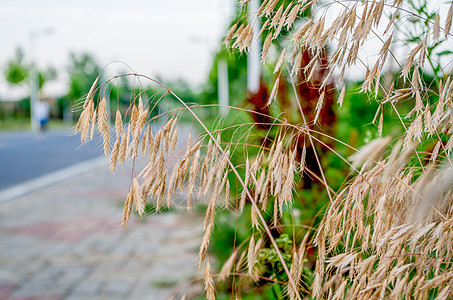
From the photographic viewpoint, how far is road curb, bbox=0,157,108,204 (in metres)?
7.75

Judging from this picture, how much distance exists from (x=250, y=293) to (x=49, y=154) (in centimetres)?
1449

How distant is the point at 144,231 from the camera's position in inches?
208

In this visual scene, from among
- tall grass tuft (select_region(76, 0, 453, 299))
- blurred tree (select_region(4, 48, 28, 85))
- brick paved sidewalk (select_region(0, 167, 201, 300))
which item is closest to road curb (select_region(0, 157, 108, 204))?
brick paved sidewalk (select_region(0, 167, 201, 300))

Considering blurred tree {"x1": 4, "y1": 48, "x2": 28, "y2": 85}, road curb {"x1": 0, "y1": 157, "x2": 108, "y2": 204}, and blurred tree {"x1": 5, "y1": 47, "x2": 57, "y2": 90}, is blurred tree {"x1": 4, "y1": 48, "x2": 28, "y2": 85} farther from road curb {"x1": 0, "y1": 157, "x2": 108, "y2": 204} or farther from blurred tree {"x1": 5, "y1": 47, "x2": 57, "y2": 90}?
road curb {"x1": 0, "y1": 157, "x2": 108, "y2": 204}

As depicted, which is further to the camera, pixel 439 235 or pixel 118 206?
pixel 118 206

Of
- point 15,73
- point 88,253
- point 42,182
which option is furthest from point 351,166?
point 15,73

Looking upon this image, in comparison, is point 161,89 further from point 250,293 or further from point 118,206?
point 118,206

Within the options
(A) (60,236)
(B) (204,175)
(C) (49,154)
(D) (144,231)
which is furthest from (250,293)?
(C) (49,154)

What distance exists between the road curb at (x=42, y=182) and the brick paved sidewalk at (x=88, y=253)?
56cm

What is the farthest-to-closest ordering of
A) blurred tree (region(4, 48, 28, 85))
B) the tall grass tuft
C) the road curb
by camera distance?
1. blurred tree (region(4, 48, 28, 85))
2. the road curb
3. the tall grass tuft

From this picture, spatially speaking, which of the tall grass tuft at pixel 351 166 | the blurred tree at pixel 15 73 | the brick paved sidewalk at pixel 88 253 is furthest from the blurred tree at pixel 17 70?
the tall grass tuft at pixel 351 166

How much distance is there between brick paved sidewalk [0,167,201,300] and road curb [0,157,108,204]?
1.84ft

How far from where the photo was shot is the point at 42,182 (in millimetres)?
9219

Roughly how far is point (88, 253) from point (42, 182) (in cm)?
539
